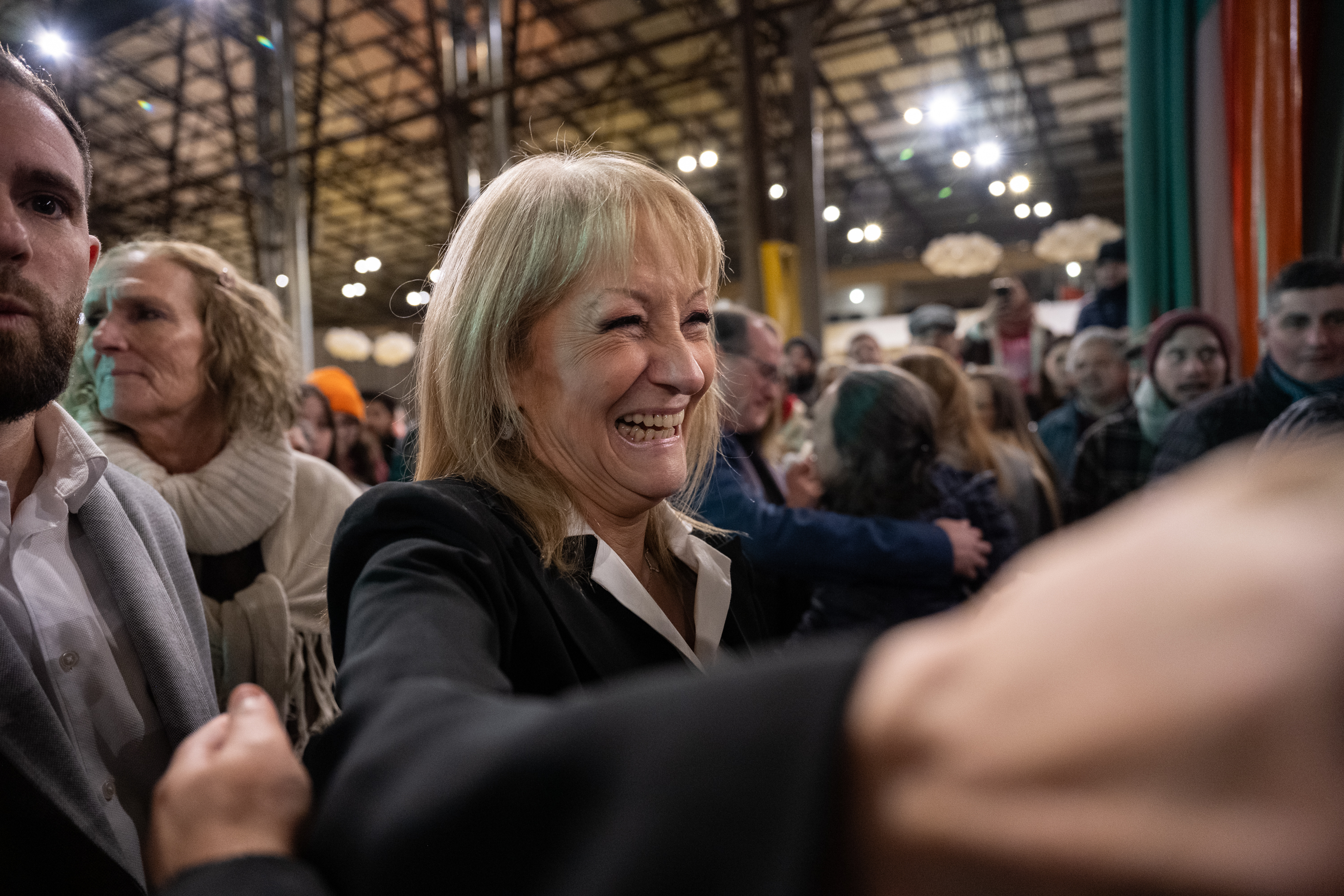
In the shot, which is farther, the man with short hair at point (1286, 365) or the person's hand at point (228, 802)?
the man with short hair at point (1286, 365)

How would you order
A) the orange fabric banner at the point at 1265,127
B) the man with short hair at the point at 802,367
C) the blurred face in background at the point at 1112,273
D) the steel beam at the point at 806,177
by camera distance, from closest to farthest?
the orange fabric banner at the point at 1265,127, the blurred face in background at the point at 1112,273, the man with short hair at the point at 802,367, the steel beam at the point at 806,177

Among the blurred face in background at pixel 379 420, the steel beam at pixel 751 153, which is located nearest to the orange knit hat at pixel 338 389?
the blurred face in background at pixel 379 420

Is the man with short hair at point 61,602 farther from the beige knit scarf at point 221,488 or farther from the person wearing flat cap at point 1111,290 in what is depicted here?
the person wearing flat cap at point 1111,290

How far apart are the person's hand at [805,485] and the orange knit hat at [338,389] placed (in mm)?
2791

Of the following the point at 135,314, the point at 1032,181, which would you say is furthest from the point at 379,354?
the point at 135,314

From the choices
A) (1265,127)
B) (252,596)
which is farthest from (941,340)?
(252,596)

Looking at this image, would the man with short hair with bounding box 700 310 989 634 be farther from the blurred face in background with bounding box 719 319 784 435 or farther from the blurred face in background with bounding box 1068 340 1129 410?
the blurred face in background with bounding box 1068 340 1129 410

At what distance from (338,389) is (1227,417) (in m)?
4.12

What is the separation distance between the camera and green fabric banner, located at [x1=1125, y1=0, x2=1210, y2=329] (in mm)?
3178

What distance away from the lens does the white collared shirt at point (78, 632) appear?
0.98m

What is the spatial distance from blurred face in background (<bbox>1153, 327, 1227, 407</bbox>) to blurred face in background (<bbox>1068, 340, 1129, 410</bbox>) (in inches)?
27.2

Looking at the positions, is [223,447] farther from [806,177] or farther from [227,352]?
[806,177]

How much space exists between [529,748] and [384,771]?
0.10 metres

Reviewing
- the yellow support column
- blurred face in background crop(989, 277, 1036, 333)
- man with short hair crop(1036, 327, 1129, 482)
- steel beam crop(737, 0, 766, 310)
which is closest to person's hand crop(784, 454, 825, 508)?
man with short hair crop(1036, 327, 1129, 482)
